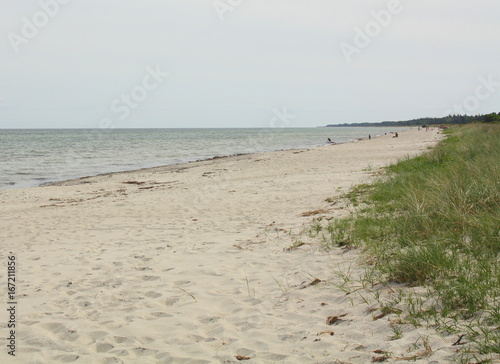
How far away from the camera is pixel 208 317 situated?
400cm

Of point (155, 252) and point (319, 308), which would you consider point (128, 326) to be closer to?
point (319, 308)

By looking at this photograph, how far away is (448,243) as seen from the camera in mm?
4855

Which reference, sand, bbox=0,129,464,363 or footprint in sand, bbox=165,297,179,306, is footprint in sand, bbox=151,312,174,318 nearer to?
sand, bbox=0,129,464,363

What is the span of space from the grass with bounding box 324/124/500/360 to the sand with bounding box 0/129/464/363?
32 cm

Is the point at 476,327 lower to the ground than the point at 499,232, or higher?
lower

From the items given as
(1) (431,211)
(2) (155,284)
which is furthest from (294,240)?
(2) (155,284)

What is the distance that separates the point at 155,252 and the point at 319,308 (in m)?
3.26

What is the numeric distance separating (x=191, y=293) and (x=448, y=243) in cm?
290

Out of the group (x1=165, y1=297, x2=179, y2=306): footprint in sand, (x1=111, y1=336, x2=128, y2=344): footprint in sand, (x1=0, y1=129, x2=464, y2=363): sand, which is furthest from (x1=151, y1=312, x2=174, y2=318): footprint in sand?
(x1=111, y1=336, x2=128, y2=344): footprint in sand

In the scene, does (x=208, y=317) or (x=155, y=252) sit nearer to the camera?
(x=208, y=317)

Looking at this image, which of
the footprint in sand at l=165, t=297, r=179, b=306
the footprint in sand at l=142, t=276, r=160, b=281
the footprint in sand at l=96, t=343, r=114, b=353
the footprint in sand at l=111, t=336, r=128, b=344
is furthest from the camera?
the footprint in sand at l=142, t=276, r=160, b=281

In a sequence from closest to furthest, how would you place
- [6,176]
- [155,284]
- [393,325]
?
[393,325] < [155,284] < [6,176]

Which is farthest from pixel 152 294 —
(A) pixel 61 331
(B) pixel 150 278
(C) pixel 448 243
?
(C) pixel 448 243

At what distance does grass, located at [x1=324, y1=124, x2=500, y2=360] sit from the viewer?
334cm
